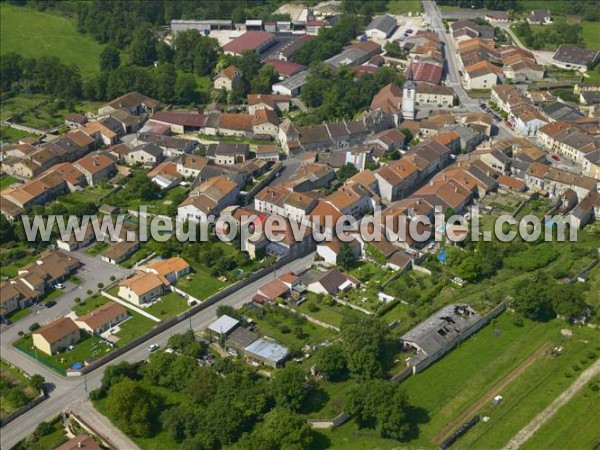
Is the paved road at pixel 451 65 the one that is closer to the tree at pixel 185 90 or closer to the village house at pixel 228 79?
the village house at pixel 228 79

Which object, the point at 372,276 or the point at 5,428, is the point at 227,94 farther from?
the point at 5,428

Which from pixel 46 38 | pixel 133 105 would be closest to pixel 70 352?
pixel 133 105

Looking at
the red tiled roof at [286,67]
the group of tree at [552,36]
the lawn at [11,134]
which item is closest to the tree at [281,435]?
the lawn at [11,134]

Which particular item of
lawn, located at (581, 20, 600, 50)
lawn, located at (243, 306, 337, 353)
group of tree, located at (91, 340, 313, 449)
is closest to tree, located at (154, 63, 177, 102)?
lawn, located at (243, 306, 337, 353)

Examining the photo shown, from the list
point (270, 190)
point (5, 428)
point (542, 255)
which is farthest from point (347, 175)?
point (5, 428)

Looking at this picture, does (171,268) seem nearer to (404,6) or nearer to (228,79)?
(228,79)

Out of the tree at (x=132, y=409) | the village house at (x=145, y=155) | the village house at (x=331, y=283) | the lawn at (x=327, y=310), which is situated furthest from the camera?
the village house at (x=145, y=155)

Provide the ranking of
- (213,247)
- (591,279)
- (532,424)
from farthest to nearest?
1. (213,247)
2. (591,279)
3. (532,424)
